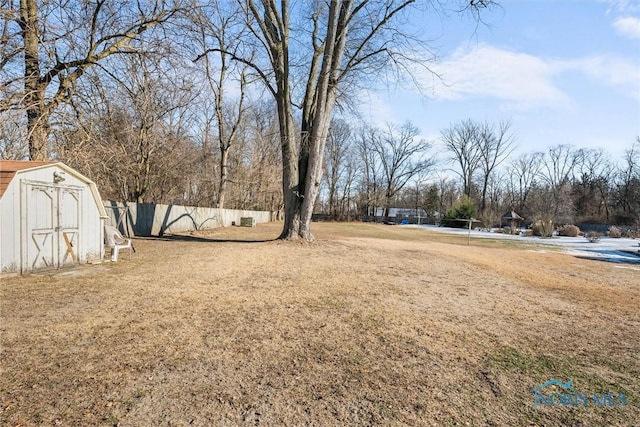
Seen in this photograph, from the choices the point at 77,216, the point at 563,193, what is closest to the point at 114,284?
the point at 77,216

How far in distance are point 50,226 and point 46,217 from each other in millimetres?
227

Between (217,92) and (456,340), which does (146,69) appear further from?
(217,92)

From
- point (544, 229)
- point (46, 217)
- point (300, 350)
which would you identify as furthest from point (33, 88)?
point (544, 229)

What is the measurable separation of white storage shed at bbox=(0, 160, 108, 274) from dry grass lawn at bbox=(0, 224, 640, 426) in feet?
1.93

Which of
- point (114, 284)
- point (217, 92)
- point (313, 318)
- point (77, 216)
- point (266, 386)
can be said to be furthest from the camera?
point (217, 92)

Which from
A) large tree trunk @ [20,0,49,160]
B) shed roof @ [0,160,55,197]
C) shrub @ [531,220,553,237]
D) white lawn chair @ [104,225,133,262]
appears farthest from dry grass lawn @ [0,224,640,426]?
shrub @ [531,220,553,237]

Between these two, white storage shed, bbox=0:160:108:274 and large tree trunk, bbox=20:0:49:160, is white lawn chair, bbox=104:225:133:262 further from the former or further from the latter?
large tree trunk, bbox=20:0:49:160

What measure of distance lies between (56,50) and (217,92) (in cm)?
1573

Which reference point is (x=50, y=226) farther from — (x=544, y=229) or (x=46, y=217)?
(x=544, y=229)

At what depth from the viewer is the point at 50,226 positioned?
7.18 m

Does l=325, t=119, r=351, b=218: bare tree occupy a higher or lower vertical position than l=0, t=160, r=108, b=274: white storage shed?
higher

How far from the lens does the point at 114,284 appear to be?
6.23m

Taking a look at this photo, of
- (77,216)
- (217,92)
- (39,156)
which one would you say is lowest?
(77,216)

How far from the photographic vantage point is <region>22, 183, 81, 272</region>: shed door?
21.9 ft
